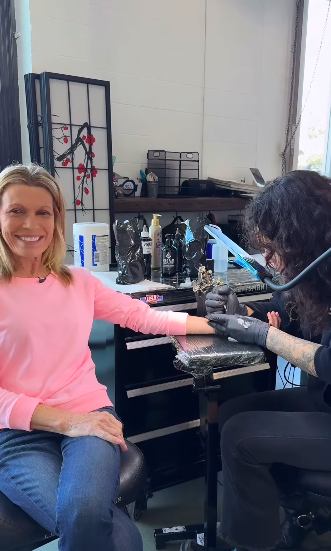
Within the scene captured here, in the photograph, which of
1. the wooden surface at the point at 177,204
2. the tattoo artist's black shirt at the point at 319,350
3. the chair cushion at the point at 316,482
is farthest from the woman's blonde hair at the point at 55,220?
the wooden surface at the point at 177,204

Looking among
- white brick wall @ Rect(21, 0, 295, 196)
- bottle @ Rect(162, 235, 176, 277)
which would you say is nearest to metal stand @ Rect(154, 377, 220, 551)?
bottle @ Rect(162, 235, 176, 277)

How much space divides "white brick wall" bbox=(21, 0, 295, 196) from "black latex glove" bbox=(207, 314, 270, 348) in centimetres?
141

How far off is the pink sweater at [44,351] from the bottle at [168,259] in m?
0.57

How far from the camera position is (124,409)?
159 cm

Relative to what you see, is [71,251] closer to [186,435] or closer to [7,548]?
[186,435]

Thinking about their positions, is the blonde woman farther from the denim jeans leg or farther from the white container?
the white container

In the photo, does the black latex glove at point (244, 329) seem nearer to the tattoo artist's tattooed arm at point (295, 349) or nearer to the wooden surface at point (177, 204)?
the tattoo artist's tattooed arm at point (295, 349)

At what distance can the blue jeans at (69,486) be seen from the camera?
867 mm

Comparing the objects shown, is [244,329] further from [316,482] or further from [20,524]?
[20,524]

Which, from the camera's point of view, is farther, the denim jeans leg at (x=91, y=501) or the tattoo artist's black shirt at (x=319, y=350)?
the tattoo artist's black shirt at (x=319, y=350)

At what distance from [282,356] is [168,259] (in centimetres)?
74

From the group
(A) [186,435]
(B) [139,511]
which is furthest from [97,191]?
(B) [139,511]

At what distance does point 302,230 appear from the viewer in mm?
1151

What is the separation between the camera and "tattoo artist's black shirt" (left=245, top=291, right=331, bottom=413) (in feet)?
3.46
